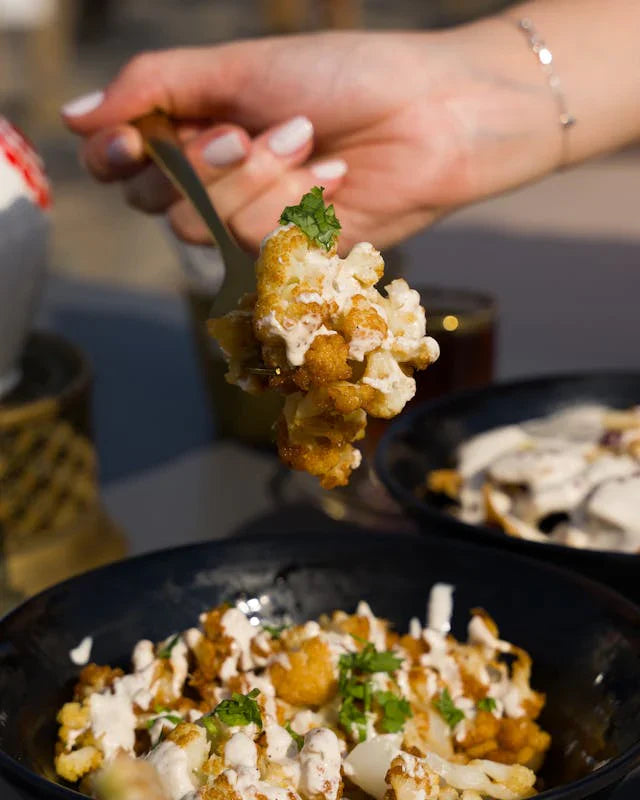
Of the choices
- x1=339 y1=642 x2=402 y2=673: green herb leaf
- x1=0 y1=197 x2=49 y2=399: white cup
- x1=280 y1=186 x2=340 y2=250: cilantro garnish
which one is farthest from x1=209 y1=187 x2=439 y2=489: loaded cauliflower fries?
x1=0 y1=197 x2=49 y2=399: white cup

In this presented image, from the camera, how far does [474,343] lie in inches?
47.0

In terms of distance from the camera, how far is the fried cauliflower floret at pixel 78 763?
0.63m

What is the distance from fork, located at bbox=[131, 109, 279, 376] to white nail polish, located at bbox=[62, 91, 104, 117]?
0.05 metres

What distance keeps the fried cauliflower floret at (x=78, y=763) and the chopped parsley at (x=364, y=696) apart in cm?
14

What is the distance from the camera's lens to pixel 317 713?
670 mm

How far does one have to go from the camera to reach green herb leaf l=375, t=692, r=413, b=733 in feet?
2.13

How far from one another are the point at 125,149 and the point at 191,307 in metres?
0.29

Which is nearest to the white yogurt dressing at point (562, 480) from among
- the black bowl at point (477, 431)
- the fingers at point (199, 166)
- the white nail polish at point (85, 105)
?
the black bowl at point (477, 431)

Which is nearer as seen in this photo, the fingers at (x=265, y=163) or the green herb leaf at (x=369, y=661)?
the green herb leaf at (x=369, y=661)

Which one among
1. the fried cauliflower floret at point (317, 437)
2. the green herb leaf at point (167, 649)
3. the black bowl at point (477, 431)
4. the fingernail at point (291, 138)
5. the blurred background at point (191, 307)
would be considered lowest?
the blurred background at point (191, 307)

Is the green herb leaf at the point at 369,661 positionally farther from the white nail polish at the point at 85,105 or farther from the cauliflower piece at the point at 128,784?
the white nail polish at the point at 85,105

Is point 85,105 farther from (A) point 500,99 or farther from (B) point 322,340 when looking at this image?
(B) point 322,340

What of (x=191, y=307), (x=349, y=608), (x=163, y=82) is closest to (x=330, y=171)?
(x=163, y=82)

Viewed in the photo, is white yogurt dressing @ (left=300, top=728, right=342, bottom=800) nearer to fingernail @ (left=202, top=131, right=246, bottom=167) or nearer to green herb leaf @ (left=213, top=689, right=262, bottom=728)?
green herb leaf @ (left=213, top=689, right=262, bottom=728)
